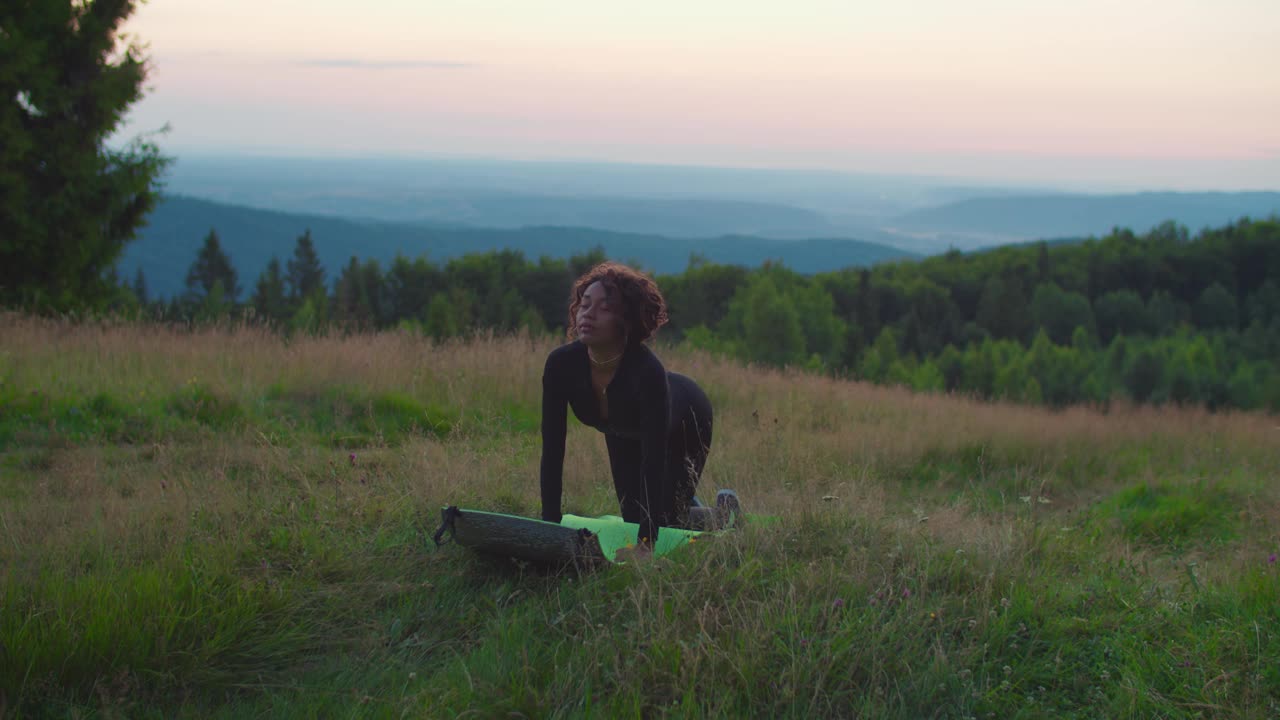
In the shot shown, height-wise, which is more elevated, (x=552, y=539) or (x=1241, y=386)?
(x=552, y=539)

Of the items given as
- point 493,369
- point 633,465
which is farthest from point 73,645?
point 493,369

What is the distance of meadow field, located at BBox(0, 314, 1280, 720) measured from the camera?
2764 mm

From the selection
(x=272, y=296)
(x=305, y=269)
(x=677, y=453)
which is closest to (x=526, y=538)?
(x=677, y=453)

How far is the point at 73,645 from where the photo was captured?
9.12 feet

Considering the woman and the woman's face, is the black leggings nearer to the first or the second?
the woman

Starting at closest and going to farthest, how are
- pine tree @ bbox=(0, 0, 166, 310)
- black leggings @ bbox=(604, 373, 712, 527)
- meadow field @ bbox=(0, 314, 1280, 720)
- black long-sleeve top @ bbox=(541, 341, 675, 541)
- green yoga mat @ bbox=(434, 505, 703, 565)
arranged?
meadow field @ bbox=(0, 314, 1280, 720) < green yoga mat @ bbox=(434, 505, 703, 565) < black long-sleeve top @ bbox=(541, 341, 675, 541) < black leggings @ bbox=(604, 373, 712, 527) < pine tree @ bbox=(0, 0, 166, 310)

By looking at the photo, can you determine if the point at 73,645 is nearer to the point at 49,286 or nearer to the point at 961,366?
the point at 49,286

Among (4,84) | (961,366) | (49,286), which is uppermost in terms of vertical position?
(4,84)

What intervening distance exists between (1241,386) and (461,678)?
263 ft

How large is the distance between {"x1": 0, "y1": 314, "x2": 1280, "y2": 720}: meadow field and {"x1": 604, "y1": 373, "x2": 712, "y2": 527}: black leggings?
50 cm

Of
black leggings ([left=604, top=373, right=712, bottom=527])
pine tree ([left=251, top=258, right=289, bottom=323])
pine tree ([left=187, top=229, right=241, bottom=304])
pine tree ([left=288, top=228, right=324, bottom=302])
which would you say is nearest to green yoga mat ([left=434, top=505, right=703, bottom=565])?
black leggings ([left=604, top=373, right=712, bottom=527])

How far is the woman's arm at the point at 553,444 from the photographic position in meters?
3.89

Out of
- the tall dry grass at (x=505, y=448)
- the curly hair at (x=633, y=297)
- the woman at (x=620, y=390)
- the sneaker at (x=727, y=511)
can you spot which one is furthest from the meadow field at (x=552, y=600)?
the curly hair at (x=633, y=297)

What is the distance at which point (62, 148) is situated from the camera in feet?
51.5
